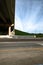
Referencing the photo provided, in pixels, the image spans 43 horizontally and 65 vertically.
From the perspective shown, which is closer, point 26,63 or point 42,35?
point 26,63

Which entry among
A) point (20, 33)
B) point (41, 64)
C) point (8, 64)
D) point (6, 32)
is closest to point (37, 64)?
point (41, 64)

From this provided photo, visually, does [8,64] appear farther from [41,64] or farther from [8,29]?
[8,29]

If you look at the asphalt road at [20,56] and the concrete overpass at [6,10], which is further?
the asphalt road at [20,56]

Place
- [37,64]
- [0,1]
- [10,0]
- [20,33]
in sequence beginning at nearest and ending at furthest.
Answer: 1. [0,1]
2. [10,0]
3. [37,64]
4. [20,33]

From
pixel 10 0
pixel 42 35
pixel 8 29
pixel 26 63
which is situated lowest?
pixel 8 29

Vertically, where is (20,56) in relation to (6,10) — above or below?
below

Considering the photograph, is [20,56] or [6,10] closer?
[6,10]

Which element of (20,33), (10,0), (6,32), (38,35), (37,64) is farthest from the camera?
(6,32)

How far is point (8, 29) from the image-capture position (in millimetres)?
48219

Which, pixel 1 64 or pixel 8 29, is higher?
pixel 1 64

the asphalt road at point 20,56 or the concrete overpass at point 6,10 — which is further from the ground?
the concrete overpass at point 6,10

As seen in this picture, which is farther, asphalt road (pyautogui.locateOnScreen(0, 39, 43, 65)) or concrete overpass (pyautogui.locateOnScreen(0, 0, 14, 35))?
asphalt road (pyautogui.locateOnScreen(0, 39, 43, 65))

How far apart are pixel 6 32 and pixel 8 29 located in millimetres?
2913

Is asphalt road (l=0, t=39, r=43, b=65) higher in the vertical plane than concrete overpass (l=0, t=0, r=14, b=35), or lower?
lower
